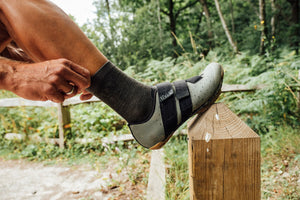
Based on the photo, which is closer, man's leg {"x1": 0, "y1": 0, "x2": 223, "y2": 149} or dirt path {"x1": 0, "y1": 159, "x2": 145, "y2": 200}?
man's leg {"x1": 0, "y1": 0, "x2": 223, "y2": 149}

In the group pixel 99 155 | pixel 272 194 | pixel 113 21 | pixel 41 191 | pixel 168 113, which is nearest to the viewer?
pixel 168 113

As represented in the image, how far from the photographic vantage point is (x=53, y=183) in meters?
2.16

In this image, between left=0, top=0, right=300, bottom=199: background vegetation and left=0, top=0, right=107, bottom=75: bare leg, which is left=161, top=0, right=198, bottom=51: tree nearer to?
left=0, top=0, right=300, bottom=199: background vegetation

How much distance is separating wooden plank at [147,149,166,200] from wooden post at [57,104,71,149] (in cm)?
189

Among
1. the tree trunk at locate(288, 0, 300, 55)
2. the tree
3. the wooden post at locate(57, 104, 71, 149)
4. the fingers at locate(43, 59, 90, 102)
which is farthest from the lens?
the tree

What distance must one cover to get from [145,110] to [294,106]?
269 centimetres

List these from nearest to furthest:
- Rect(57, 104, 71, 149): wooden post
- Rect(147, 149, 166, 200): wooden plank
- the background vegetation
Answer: Rect(147, 149, 166, 200): wooden plank < the background vegetation < Rect(57, 104, 71, 149): wooden post

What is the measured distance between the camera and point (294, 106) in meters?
2.57

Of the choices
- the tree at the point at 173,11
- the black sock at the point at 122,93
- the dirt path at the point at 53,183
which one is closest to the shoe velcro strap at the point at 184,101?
the black sock at the point at 122,93

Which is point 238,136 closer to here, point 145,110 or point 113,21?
point 145,110

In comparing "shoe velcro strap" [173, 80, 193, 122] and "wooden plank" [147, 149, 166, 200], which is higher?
"shoe velcro strap" [173, 80, 193, 122]

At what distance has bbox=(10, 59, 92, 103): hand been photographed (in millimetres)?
565

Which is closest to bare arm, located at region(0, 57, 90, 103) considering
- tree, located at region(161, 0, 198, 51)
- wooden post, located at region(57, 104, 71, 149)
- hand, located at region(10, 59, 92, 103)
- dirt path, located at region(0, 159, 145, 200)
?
hand, located at region(10, 59, 92, 103)

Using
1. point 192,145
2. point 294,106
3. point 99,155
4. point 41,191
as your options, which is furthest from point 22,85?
point 294,106
